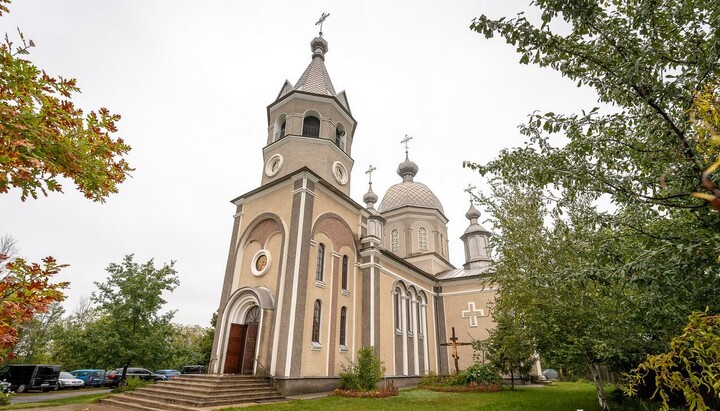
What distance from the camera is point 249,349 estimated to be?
13.4 metres

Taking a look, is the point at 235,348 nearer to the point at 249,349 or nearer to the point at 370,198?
the point at 249,349

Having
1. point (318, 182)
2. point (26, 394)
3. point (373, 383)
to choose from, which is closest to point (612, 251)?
point (373, 383)

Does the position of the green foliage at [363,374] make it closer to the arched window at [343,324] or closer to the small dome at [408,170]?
the arched window at [343,324]

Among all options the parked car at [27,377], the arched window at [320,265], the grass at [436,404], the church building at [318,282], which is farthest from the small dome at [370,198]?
the parked car at [27,377]

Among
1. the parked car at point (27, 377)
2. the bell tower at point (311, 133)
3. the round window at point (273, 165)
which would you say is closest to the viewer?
the bell tower at point (311, 133)

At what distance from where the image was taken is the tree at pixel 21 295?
245cm

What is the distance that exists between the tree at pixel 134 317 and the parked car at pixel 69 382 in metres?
6.65

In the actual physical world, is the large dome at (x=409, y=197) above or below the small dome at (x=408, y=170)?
below

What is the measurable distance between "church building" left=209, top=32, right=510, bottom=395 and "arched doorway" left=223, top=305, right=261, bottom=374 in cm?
4

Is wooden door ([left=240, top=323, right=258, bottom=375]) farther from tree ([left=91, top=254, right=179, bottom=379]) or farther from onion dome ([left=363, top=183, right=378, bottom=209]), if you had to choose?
onion dome ([left=363, top=183, right=378, bottom=209])

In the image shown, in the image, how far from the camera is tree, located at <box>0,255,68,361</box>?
2.45 meters

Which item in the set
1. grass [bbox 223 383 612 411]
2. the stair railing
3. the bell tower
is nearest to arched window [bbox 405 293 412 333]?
the bell tower

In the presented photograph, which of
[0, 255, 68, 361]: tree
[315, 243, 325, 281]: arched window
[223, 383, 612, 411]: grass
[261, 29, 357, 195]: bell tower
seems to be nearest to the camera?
[0, 255, 68, 361]: tree

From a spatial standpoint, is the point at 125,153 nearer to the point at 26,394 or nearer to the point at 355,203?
the point at 355,203
